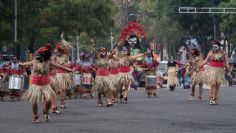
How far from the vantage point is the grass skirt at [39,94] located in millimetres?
20266

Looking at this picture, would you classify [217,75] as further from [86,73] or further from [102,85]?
[86,73]

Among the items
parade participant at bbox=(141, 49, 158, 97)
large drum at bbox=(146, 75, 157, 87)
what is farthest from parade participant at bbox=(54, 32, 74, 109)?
large drum at bbox=(146, 75, 157, 87)

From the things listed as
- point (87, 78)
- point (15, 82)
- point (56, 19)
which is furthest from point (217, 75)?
point (56, 19)

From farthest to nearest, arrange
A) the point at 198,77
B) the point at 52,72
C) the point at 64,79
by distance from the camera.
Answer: the point at 198,77
the point at 64,79
the point at 52,72

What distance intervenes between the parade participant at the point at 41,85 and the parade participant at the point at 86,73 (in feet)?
38.8

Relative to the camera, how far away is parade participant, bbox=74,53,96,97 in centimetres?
3336

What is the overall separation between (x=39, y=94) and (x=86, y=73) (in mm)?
14068

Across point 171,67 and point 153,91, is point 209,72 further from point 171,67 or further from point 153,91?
point 171,67

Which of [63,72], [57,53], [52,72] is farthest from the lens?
[57,53]

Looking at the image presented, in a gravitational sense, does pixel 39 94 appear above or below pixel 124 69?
below

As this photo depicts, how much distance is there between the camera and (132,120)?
2011 cm

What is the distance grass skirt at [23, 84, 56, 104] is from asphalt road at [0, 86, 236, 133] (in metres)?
0.58

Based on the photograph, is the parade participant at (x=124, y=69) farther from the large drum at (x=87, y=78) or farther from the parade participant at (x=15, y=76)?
the parade participant at (x=15, y=76)


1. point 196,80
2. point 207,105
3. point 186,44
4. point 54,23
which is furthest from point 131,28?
point 186,44
